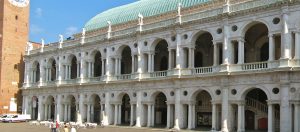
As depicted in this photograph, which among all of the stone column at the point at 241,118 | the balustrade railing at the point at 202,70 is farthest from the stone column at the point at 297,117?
the balustrade railing at the point at 202,70

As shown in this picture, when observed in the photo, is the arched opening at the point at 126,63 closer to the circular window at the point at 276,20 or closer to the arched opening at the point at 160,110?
the arched opening at the point at 160,110

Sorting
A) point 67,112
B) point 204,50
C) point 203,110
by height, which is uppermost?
point 204,50

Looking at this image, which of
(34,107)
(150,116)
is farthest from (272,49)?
(34,107)

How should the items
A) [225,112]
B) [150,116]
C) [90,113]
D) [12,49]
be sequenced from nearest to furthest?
1. [225,112]
2. [150,116]
3. [90,113]
4. [12,49]

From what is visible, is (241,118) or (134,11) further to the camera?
(134,11)

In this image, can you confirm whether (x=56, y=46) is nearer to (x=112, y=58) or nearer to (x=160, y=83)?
(x=112, y=58)

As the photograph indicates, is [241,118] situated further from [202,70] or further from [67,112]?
[67,112]

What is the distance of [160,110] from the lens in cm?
4934

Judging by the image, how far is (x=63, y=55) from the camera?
57281mm

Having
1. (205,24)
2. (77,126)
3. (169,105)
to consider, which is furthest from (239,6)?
(77,126)

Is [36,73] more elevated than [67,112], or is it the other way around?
[36,73]

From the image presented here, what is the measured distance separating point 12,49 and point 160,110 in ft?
92.4

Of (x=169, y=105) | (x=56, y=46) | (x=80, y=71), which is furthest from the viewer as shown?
(x=56, y=46)

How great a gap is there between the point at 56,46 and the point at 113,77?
13.5m
